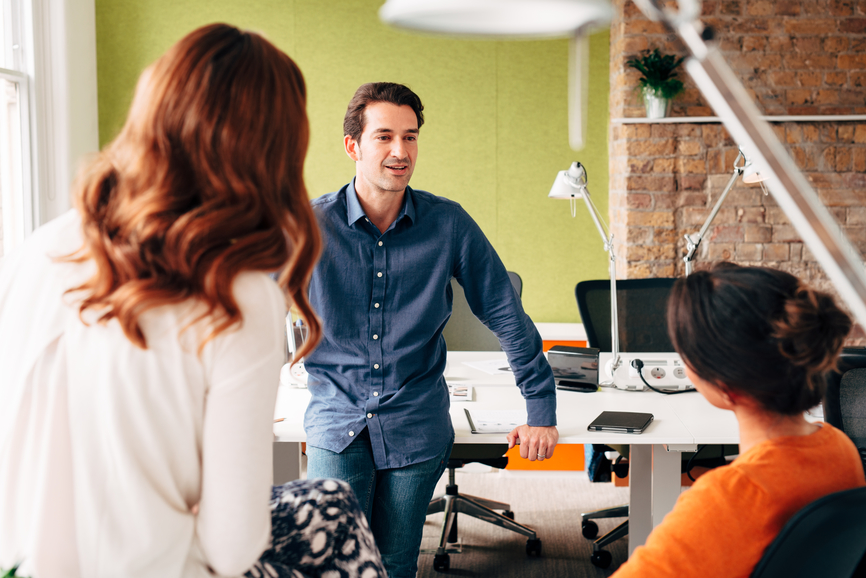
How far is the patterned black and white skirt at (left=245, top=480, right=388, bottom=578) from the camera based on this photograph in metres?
1.03

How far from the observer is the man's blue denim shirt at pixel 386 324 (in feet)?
5.65

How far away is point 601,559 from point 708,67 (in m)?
2.35

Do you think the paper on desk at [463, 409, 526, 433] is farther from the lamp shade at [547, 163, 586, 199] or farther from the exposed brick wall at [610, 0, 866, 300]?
the exposed brick wall at [610, 0, 866, 300]

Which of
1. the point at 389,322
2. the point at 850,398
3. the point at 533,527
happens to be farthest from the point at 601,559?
the point at 389,322

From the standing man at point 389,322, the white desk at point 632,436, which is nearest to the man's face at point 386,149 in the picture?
the standing man at point 389,322

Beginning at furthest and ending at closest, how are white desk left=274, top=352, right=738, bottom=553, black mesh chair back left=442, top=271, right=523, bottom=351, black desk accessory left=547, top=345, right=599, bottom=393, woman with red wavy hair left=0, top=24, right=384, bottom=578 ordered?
black mesh chair back left=442, top=271, right=523, bottom=351 < black desk accessory left=547, top=345, right=599, bottom=393 < white desk left=274, top=352, right=738, bottom=553 < woman with red wavy hair left=0, top=24, right=384, bottom=578

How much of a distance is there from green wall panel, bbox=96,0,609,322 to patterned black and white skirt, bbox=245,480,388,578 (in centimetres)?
321

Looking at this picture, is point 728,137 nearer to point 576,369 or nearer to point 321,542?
point 576,369

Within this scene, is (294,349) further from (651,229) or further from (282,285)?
(651,229)

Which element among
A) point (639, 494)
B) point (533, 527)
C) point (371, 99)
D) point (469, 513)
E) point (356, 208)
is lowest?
point (533, 527)

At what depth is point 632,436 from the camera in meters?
1.96

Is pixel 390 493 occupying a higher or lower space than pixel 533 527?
higher

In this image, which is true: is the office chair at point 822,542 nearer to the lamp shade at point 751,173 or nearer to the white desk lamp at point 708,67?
the white desk lamp at point 708,67

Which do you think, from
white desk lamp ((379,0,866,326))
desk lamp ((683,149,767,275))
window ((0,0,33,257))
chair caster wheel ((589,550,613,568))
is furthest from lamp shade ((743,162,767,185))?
window ((0,0,33,257))
